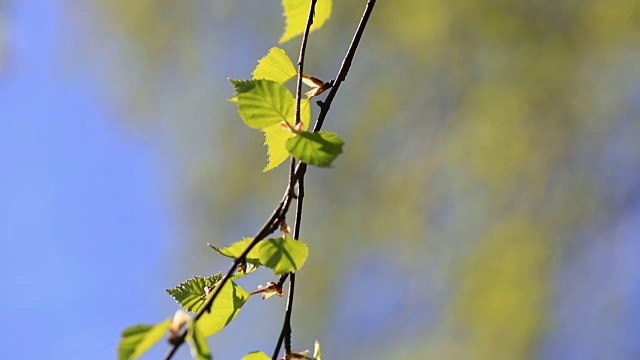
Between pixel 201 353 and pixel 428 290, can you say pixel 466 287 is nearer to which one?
pixel 428 290

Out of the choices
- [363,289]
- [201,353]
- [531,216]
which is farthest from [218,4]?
[201,353]

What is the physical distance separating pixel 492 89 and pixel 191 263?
0.73m

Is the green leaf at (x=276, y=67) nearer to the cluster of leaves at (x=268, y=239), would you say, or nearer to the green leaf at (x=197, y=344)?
the cluster of leaves at (x=268, y=239)

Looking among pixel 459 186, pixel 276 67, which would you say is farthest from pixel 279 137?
pixel 459 186

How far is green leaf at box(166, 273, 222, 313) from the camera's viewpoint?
226 millimetres

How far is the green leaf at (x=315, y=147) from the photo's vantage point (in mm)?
182

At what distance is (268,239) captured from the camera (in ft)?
0.68

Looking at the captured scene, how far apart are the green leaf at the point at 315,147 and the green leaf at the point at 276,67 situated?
0.25 feet

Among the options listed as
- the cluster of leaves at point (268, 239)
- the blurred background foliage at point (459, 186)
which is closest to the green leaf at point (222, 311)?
the cluster of leaves at point (268, 239)

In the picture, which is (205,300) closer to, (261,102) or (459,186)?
(261,102)

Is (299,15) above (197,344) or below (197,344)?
above

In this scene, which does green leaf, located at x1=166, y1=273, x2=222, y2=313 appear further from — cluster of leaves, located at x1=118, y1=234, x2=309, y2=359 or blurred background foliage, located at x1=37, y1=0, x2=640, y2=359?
blurred background foliage, located at x1=37, y1=0, x2=640, y2=359

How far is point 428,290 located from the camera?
130cm

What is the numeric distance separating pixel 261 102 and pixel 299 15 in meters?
0.03
